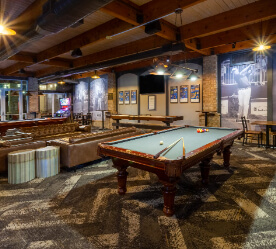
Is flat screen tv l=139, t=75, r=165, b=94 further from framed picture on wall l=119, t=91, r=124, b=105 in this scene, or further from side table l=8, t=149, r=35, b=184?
side table l=8, t=149, r=35, b=184

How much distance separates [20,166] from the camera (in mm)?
3652

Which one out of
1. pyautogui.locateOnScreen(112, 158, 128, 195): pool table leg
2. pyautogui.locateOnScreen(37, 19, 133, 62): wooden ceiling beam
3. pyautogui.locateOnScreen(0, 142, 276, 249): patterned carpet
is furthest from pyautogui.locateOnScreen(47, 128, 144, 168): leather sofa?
pyautogui.locateOnScreen(37, 19, 133, 62): wooden ceiling beam

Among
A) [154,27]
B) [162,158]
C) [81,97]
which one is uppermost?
[154,27]

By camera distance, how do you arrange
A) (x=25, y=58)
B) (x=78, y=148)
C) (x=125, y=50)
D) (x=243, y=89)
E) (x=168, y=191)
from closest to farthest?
(x=168, y=191) < (x=78, y=148) < (x=125, y=50) < (x=243, y=89) < (x=25, y=58)

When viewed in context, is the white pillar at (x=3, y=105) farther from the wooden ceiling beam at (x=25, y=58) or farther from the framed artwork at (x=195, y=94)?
the framed artwork at (x=195, y=94)

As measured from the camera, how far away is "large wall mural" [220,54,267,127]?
7.02 m

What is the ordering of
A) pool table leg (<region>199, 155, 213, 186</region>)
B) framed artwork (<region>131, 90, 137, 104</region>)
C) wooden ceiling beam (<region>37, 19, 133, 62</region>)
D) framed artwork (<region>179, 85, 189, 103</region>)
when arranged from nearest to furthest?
pool table leg (<region>199, 155, 213, 186</region>)
wooden ceiling beam (<region>37, 19, 133, 62</region>)
framed artwork (<region>179, 85, 189, 103</region>)
framed artwork (<region>131, 90, 137, 104</region>)

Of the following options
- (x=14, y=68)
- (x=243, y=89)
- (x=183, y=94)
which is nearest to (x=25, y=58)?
(x=14, y=68)

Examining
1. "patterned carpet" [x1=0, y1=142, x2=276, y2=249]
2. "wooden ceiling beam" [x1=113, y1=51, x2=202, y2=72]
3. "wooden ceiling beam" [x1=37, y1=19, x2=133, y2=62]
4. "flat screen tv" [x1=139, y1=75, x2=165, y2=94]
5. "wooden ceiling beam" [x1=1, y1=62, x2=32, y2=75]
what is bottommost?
"patterned carpet" [x1=0, y1=142, x2=276, y2=249]

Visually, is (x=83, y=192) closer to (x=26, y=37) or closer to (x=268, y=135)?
(x=26, y=37)

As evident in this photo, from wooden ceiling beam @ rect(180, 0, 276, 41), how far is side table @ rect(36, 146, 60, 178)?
435 centimetres

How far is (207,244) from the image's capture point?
206cm

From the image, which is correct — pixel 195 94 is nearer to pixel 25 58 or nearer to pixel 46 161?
pixel 46 161

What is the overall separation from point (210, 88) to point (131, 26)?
466 centimetres
